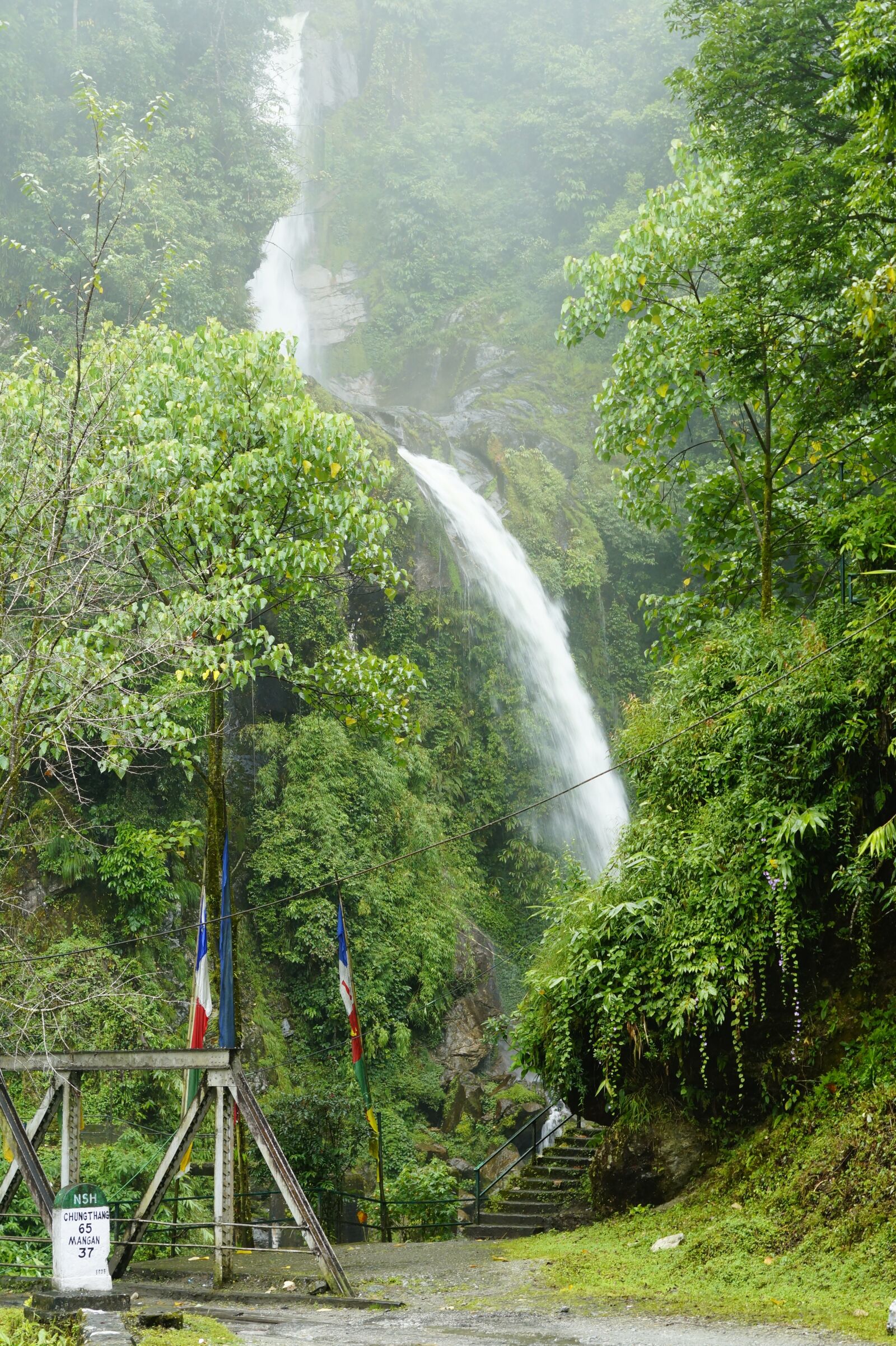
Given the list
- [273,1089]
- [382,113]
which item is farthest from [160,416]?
[382,113]

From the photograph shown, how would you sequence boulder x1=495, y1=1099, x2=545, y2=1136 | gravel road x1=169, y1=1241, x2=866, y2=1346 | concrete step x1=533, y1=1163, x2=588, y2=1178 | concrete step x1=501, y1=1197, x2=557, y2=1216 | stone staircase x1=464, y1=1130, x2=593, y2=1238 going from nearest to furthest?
gravel road x1=169, y1=1241, x2=866, y2=1346
stone staircase x1=464, y1=1130, x2=593, y2=1238
concrete step x1=501, y1=1197, x2=557, y2=1216
concrete step x1=533, y1=1163, x2=588, y2=1178
boulder x1=495, y1=1099, x2=545, y2=1136

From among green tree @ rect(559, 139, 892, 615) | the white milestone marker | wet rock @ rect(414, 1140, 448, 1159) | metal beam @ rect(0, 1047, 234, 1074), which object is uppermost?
green tree @ rect(559, 139, 892, 615)

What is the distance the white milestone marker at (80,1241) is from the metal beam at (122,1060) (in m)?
1.19

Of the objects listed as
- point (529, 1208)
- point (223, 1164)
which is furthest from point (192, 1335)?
point (529, 1208)

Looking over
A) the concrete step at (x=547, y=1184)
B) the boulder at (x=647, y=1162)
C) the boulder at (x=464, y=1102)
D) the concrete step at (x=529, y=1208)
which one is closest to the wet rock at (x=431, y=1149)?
the boulder at (x=464, y=1102)

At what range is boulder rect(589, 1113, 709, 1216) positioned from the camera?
9047 mm

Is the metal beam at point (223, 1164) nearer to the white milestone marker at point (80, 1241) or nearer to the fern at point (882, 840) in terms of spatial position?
the white milestone marker at point (80, 1241)

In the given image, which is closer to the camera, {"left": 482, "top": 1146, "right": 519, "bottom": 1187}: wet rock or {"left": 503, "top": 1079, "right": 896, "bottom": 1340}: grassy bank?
{"left": 503, "top": 1079, "right": 896, "bottom": 1340}: grassy bank

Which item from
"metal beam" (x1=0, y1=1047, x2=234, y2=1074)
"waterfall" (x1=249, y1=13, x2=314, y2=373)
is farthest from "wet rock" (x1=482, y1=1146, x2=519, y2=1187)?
"waterfall" (x1=249, y1=13, x2=314, y2=373)

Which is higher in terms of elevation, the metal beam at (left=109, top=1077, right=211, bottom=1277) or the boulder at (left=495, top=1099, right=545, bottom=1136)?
the metal beam at (left=109, top=1077, right=211, bottom=1277)

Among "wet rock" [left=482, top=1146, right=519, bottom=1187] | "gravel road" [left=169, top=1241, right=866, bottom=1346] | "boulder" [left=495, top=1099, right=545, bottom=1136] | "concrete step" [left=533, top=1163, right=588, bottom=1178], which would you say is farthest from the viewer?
"boulder" [left=495, top=1099, right=545, bottom=1136]

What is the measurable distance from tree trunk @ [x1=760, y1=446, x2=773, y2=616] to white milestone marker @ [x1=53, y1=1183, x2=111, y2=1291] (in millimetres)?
8514

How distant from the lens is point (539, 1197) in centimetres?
1193

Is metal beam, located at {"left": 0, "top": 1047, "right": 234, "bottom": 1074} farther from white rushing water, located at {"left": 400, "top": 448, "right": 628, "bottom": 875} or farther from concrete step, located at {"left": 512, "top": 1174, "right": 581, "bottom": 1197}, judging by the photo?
white rushing water, located at {"left": 400, "top": 448, "right": 628, "bottom": 875}
